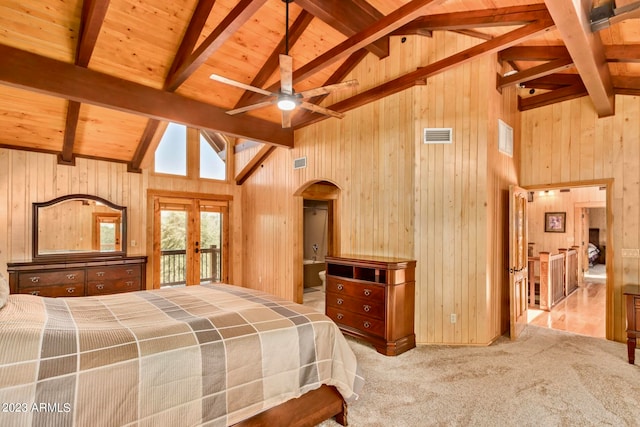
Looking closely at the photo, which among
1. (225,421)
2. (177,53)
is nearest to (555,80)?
(177,53)

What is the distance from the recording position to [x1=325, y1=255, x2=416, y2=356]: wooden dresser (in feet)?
11.8

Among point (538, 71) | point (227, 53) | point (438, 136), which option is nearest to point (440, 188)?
point (438, 136)

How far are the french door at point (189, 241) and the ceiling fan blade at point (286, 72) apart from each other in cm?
438

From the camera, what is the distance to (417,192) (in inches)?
159

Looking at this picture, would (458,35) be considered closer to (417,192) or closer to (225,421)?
(417,192)

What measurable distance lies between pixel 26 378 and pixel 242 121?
4257 millimetres

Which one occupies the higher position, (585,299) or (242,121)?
(242,121)

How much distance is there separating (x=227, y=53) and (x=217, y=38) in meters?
1.12

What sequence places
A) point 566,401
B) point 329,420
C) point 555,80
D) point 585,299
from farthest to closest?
point 585,299 → point 555,80 → point 566,401 → point 329,420

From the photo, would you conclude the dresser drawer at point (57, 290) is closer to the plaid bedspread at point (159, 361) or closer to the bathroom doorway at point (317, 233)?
the plaid bedspread at point (159, 361)

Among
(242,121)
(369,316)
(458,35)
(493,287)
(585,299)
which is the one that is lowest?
(585,299)

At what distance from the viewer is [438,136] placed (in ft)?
13.2

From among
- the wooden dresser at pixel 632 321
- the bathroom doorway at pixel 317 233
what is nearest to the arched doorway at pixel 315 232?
the bathroom doorway at pixel 317 233

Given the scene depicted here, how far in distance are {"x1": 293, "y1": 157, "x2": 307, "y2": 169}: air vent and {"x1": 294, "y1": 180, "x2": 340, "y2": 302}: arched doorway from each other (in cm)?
35
